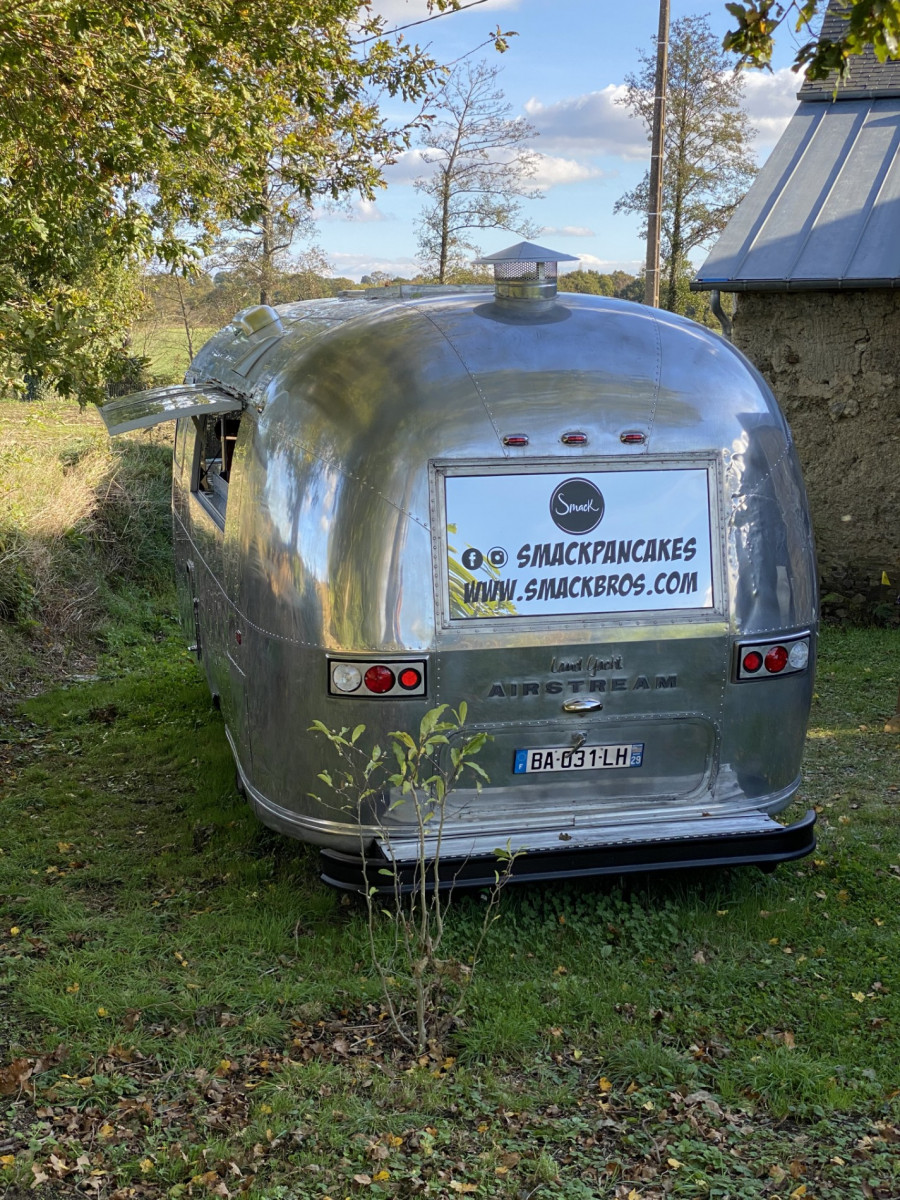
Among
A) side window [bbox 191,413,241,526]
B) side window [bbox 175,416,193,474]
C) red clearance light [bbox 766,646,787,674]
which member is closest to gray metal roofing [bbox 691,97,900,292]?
side window [bbox 175,416,193,474]

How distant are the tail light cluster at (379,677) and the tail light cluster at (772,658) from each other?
4.41 feet

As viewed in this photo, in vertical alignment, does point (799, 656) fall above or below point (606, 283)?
below

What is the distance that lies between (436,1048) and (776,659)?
6.89 ft

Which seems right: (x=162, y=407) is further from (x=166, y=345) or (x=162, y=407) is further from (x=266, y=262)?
(x=166, y=345)

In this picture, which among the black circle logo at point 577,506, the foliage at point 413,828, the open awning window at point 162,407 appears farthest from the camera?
the open awning window at point 162,407

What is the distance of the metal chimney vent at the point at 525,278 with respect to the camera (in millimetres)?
5055

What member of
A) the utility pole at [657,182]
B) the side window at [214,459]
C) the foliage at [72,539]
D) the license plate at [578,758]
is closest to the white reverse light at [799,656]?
the license plate at [578,758]

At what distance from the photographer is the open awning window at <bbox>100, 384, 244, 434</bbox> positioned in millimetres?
5469

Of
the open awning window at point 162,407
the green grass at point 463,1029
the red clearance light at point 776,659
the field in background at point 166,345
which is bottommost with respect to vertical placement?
the green grass at point 463,1029

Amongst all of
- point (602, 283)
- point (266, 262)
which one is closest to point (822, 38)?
point (266, 262)

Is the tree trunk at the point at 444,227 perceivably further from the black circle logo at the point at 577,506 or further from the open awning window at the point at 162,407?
the black circle logo at the point at 577,506

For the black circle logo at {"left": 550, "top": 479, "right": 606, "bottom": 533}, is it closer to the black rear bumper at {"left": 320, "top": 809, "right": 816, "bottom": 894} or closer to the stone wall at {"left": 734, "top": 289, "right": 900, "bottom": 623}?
the black rear bumper at {"left": 320, "top": 809, "right": 816, "bottom": 894}

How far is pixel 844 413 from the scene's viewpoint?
1060 centimetres

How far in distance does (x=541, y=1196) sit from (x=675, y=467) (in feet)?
8.97
